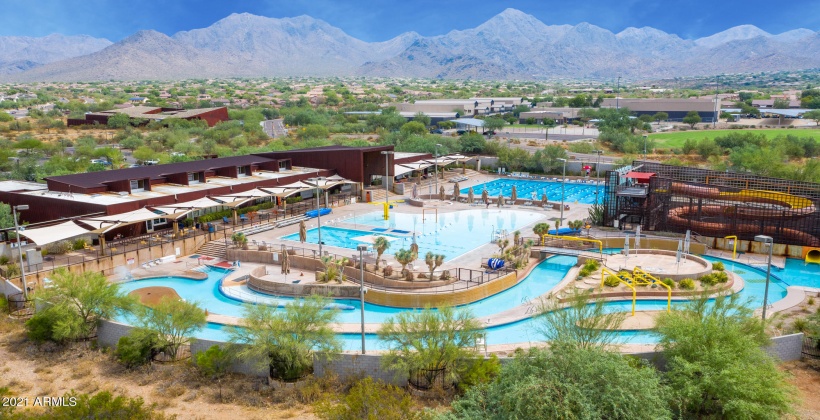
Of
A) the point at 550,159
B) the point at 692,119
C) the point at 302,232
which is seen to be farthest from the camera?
the point at 692,119

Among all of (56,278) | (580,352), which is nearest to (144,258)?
(56,278)

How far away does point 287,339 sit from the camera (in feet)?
67.6

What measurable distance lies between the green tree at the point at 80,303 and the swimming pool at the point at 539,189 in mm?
34150

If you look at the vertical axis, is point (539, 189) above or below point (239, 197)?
below

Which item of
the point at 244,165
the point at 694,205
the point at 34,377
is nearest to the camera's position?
Answer: the point at 34,377

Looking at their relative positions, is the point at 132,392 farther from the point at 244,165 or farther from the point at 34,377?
the point at 244,165

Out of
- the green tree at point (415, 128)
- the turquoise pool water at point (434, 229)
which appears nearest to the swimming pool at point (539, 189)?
the turquoise pool water at point (434, 229)

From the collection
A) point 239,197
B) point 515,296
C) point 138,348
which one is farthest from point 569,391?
point 239,197

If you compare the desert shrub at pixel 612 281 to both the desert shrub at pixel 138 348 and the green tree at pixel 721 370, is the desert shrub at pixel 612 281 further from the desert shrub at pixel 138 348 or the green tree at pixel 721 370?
the desert shrub at pixel 138 348

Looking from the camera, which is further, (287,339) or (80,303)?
(80,303)

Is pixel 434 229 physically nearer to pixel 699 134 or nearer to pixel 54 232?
pixel 54 232

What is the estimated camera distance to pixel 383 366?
20062 mm

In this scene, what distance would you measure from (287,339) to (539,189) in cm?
4183

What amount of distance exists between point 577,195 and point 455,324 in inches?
1443
